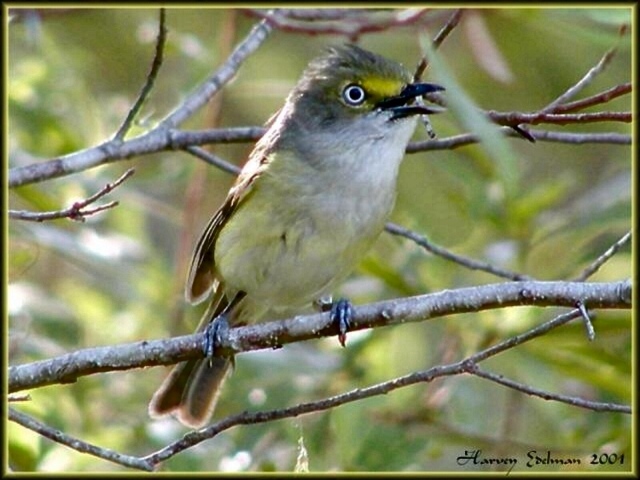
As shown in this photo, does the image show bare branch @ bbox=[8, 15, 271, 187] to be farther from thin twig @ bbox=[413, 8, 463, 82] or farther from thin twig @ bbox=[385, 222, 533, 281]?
thin twig @ bbox=[385, 222, 533, 281]

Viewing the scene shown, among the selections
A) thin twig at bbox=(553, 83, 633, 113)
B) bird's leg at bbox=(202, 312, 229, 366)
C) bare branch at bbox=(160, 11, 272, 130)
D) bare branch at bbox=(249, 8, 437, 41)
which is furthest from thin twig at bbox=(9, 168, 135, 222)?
thin twig at bbox=(553, 83, 633, 113)

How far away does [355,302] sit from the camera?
592cm

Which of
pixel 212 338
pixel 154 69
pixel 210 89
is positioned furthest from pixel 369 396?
pixel 210 89

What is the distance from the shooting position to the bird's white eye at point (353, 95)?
15.7 ft

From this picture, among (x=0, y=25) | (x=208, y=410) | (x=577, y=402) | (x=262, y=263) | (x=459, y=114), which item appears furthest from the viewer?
(x=208, y=410)

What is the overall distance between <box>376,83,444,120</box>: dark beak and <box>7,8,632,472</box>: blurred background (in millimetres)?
363

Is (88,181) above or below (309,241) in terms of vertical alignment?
above

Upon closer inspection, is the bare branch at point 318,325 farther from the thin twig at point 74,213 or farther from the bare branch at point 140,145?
the bare branch at point 140,145

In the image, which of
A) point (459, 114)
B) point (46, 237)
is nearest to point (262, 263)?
point (46, 237)

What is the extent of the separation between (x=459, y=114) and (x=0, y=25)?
2.28 meters

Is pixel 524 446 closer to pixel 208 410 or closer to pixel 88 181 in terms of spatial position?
pixel 208 410

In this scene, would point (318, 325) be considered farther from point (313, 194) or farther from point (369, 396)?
point (313, 194)

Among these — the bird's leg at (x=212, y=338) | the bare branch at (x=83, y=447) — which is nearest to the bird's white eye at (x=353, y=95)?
the bird's leg at (x=212, y=338)

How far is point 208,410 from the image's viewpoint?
16.9 feet
